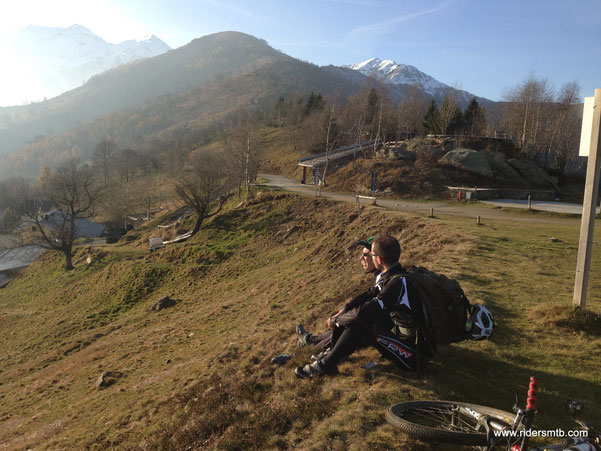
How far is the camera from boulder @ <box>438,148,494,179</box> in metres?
33.7

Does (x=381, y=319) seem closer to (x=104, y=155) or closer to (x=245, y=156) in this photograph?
(x=245, y=156)

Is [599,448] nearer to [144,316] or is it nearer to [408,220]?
[408,220]

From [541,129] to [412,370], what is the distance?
53109mm

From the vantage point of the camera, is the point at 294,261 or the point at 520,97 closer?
the point at 294,261

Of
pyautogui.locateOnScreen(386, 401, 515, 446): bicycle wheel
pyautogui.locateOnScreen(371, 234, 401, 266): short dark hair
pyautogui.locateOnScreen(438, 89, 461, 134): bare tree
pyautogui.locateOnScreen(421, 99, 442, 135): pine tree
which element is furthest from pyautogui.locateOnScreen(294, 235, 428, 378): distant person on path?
pyautogui.locateOnScreen(421, 99, 442, 135): pine tree

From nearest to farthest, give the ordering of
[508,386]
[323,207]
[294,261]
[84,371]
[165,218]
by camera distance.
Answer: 1. [508,386]
2. [84,371]
3. [294,261]
4. [323,207]
5. [165,218]

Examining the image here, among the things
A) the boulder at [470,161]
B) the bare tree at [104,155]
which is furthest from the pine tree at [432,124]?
the bare tree at [104,155]

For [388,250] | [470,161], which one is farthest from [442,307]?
[470,161]

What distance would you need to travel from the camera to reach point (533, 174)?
34.7 meters

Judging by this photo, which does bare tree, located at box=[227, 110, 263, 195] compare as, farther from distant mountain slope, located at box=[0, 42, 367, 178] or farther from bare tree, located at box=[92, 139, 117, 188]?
distant mountain slope, located at box=[0, 42, 367, 178]

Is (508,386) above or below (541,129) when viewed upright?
below

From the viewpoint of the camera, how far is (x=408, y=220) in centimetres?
1855

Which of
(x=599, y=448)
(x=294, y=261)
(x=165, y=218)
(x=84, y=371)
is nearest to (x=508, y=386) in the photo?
(x=599, y=448)

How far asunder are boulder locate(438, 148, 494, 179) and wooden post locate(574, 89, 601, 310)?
3035 centimetres
